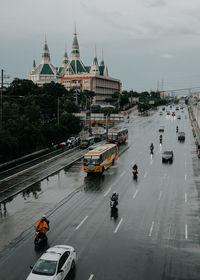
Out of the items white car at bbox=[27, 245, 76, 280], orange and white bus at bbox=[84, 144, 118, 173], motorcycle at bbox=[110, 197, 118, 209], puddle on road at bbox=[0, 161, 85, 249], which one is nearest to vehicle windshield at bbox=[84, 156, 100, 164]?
orange and white bus at bbox=[84, 144, 118, 173]

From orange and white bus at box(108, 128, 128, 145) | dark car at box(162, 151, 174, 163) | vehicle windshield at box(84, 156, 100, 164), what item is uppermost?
orange and white bus at box(108, 128, 128, 145)

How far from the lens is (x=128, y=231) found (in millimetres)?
23469

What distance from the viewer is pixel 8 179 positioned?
40.3 meters

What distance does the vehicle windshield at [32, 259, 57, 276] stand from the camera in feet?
52.2

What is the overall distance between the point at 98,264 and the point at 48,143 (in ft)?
155

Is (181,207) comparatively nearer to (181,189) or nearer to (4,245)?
(181,189)

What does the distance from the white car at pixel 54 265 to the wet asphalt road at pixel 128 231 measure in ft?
2.76

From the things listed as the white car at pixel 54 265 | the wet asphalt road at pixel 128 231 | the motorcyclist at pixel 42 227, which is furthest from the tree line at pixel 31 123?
the white car at pixel 54 265

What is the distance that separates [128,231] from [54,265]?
8315mm

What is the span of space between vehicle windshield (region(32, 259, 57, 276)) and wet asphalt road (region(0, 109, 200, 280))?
1.56 m

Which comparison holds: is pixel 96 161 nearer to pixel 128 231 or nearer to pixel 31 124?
pixel 31 124

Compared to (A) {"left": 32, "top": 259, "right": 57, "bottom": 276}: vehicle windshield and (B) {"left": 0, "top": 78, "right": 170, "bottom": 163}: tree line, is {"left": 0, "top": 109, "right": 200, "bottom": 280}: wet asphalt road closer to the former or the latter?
(A) {"left": 32, "top": 259, "right": 57, "bottom": 276}: vehicle windshield

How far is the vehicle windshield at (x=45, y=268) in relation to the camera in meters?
15.9

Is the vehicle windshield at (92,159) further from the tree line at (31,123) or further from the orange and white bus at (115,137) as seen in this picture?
the orange and white bus at (115,137)
